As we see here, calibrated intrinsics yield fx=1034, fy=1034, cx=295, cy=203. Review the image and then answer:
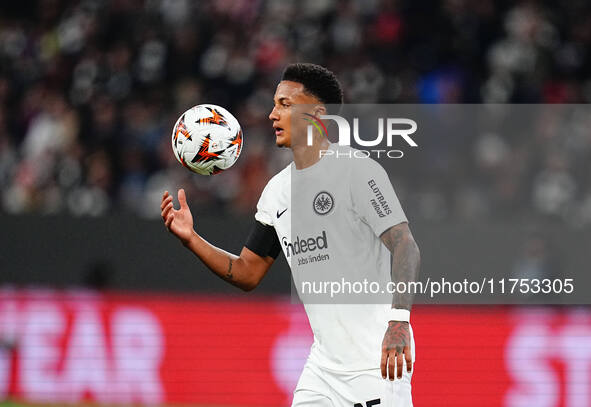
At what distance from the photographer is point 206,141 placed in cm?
548

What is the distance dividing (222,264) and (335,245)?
0.72 m

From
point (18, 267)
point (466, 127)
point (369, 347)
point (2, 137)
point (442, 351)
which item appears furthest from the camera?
point (2, 137)

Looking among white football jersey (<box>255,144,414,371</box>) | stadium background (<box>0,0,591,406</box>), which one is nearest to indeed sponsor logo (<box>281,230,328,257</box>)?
white football jersey (<box>255,144,414,371</box>)

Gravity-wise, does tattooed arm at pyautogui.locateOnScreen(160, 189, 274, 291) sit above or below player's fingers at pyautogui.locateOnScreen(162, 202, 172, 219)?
below

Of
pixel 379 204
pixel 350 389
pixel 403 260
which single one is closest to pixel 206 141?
pixel 379 204

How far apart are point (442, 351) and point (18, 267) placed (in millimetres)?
4251

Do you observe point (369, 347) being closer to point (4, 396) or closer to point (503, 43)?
point (4, 396)

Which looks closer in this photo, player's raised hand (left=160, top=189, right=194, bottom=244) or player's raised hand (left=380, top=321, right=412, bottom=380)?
player's raised hand (left=380, top=321, right=412, bottom=380)

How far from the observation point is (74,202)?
11.0m

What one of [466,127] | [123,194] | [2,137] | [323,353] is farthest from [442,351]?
[2,137]

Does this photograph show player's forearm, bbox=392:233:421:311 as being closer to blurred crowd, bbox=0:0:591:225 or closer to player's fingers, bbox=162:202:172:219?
player's fingers, bbox=162:202:172:219

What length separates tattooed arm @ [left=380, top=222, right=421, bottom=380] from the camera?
4.40 m

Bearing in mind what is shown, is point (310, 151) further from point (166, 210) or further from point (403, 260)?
point (403, 260)

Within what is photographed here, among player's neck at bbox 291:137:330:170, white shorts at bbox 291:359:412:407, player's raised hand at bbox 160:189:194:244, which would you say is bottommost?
white shorts at bbox 291:359:412:407
